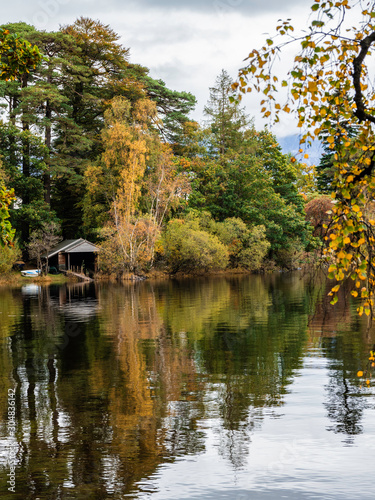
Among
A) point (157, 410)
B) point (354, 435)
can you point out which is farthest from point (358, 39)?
point (157, 410)

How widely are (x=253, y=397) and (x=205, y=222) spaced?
47.7 m

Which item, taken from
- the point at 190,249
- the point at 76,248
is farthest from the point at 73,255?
the point at 190,249

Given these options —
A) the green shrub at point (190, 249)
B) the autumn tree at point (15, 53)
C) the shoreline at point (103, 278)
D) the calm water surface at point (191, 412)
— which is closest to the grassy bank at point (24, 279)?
the shoreline at point (103, 278)

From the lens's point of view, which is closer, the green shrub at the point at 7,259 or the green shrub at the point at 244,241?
the green shrub at the point at 7,259

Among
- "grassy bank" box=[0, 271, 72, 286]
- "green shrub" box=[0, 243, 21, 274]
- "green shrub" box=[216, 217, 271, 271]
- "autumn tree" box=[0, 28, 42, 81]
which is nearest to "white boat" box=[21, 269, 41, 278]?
"grassy bank" box=[0, 271, 72, 286]

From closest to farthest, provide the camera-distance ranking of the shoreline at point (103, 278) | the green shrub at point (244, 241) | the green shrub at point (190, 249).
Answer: the shoreline at point (103, 278)
the green shrub at point (190, 249)
the green shrub at point (244, 241)

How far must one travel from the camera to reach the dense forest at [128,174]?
51.8 meters

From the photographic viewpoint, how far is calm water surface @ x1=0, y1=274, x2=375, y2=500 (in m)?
7.08

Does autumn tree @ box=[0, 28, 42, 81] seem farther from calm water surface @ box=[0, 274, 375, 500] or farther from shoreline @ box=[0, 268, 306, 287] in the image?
shoreline @ box=[0, 268, 306, 287]

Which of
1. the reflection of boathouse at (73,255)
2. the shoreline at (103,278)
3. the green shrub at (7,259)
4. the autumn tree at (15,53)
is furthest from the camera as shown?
the reflection of boathouse at (73,255)

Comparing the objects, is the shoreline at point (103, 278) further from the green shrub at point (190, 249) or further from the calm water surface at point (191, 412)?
the calm water surface at point (191, 412)

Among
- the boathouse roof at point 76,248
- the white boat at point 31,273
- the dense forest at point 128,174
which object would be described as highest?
the dense forest at point 128,174

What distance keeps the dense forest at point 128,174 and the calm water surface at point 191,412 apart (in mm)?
32724

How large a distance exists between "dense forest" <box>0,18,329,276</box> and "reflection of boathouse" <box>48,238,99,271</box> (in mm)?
1303
